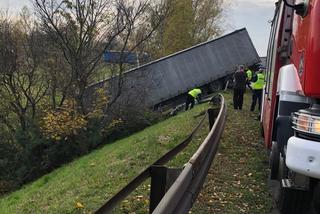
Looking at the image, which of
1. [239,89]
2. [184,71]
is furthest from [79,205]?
[184,71]

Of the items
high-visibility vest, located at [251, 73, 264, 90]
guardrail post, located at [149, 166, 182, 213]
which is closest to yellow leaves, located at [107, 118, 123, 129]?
high-visibility vest, located at [251, 73, 264, 90]

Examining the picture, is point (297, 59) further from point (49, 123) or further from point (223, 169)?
point (49, 123)

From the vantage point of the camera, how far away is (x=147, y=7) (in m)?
27.7

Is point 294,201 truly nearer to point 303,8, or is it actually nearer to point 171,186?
point 171,186

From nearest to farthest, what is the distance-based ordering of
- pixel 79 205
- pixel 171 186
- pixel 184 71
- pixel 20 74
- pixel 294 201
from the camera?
pixel 171 186 < pixel 294 201 < pixel 79 205 < pixel 20 74 < pixel 184 71

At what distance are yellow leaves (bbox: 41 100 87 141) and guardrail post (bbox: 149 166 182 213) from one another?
1806 centimetres

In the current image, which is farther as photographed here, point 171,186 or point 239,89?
point 239,89

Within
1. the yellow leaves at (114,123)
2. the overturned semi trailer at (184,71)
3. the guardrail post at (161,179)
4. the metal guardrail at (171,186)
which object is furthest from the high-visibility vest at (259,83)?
the guardrail post at (161,179)

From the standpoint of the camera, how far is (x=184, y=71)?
2875 centimetres

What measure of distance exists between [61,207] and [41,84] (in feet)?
66.9

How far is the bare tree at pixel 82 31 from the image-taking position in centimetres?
2436

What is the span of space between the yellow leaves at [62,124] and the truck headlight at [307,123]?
18.7 meters

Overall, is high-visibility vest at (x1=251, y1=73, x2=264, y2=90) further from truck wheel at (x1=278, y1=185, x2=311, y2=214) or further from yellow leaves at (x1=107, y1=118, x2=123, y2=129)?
truck wheel at (x1=278, y1=185, x2=311, y2=214)

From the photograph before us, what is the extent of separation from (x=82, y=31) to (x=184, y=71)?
22.8 feet
